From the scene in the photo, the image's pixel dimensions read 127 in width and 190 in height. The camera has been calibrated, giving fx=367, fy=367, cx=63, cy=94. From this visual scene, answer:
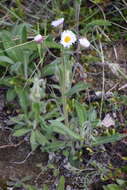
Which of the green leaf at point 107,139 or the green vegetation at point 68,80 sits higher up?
the green vegetation at point 68,80

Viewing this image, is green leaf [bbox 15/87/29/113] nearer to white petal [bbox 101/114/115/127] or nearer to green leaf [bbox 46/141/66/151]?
green leaf [bbox 46/141/66/151]

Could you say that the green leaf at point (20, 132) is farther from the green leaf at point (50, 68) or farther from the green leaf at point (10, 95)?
the green leaf at point (50, 68)

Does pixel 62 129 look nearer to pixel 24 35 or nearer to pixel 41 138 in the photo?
pixel 41 138

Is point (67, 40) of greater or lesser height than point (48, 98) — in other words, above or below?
above

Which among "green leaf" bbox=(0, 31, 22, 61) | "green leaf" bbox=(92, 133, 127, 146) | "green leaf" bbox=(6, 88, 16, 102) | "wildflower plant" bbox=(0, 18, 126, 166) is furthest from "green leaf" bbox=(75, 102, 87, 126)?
"green leaf" bbox=(0, 31, 22, 61)

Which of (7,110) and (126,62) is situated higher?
(126,62)

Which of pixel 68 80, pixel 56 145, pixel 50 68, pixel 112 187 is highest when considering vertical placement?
pixel 50 68

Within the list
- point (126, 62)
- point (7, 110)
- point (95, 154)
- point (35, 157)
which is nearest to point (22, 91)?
point (7, 110)

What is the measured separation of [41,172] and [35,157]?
0.09m

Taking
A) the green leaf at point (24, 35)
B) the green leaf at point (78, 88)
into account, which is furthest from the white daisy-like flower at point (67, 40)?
the green leaf at point (24, 35)

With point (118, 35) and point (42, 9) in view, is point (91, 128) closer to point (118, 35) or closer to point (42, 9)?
point (118, 35)

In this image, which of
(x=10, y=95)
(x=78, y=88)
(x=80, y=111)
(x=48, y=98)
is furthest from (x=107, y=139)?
(x=10, y=95)

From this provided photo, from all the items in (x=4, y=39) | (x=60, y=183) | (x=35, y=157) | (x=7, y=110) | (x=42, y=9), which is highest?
(x=42, y=9)

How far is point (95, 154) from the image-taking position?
5.95ft
